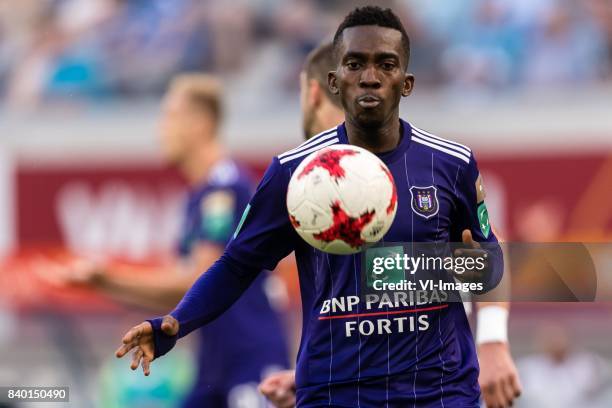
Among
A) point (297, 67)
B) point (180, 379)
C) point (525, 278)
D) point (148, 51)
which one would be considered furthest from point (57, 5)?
point (525, 278)

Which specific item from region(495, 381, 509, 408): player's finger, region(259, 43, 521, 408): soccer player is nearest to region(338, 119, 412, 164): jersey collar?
region(259, 43, 521, 408): soccer player

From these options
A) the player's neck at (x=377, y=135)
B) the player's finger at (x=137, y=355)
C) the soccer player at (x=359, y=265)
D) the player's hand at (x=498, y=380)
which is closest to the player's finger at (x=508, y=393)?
the player's hand at (x=498, y=380)

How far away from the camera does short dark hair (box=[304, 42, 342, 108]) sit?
209 inches

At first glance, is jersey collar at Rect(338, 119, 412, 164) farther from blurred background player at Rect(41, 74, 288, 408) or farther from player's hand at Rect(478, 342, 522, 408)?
blurred background player at Rect(41, 74, 288, 408)

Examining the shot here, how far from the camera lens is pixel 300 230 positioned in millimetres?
3939

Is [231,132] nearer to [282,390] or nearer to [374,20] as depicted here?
[282,390]

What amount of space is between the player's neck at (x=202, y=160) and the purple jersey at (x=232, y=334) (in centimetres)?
26

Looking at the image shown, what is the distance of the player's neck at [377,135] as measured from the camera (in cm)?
417

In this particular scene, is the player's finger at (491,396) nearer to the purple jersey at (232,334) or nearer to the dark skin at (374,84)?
the dark skin at (374,84)

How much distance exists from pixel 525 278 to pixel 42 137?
35.2 feet

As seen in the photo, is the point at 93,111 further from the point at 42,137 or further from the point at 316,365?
the point at 316,365

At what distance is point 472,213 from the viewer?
13.9 ft

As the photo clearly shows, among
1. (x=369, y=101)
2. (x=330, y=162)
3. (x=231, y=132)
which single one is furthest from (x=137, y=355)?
(x=231, y=132)

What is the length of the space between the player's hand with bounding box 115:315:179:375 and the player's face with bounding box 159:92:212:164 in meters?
3.65
